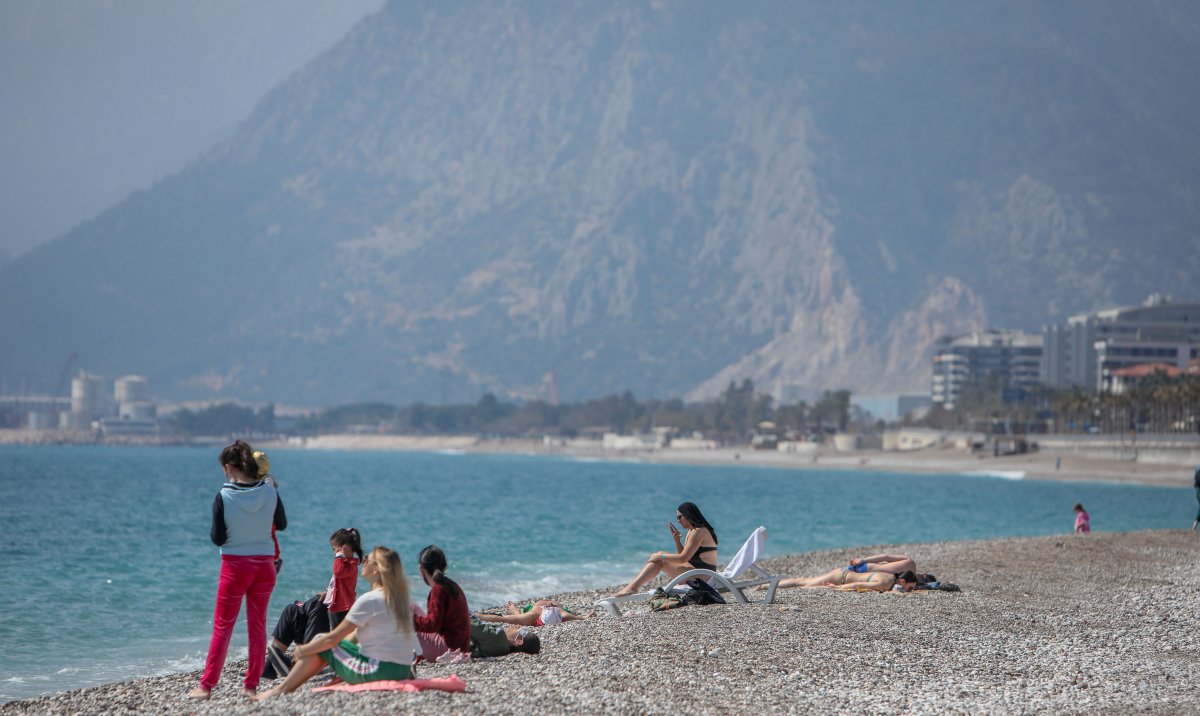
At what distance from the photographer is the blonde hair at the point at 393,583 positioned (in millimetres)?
10344

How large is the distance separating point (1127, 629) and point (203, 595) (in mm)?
14312

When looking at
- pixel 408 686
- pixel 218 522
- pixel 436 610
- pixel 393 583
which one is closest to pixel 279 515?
pixel 218 522

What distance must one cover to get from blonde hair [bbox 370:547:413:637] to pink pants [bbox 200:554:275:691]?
0.98 m

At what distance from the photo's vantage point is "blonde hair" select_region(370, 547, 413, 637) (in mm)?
10344

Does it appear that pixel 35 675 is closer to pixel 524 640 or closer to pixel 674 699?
pixel 524 640

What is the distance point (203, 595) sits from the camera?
74.6ft

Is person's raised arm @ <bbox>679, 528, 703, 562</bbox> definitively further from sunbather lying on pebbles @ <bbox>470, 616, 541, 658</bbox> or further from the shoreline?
the shoreline

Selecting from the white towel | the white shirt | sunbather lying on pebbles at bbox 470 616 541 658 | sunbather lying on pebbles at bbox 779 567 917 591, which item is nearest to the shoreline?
sunbather lying on pebbles at bbox 779 567 917 591

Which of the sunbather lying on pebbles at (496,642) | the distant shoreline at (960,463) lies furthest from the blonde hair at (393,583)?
the distant shoreline at (960,463)

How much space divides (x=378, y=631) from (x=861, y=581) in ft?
29.4

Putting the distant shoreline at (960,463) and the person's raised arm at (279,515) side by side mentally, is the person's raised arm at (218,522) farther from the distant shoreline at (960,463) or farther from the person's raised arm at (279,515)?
the distant shoreline at (960,463)

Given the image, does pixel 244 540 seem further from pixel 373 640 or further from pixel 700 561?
pixel 700 561

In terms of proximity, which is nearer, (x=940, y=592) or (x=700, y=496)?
(x=940, y=592)

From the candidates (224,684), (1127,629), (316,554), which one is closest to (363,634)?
(224,684)
